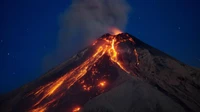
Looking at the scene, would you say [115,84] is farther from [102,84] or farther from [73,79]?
[73,79]

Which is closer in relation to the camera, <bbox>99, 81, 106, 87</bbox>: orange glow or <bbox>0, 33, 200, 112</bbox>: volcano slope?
<bbox>0, 33, 200, 112</bbox>: volcano slope

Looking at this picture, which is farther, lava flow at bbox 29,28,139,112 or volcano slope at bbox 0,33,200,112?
lava flow at bbox 29,28,139,112

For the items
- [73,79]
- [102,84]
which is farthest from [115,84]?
[73,79]

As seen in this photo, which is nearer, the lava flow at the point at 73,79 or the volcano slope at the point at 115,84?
the volcano slope at the point at 115,84

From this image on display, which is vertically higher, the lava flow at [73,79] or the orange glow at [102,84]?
the lava flow at [73,79]

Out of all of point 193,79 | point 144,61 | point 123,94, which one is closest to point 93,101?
point 123,94

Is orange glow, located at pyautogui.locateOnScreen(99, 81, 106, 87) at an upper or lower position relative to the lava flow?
lower

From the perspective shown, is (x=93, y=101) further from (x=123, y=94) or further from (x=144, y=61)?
(x=144, y=61)
